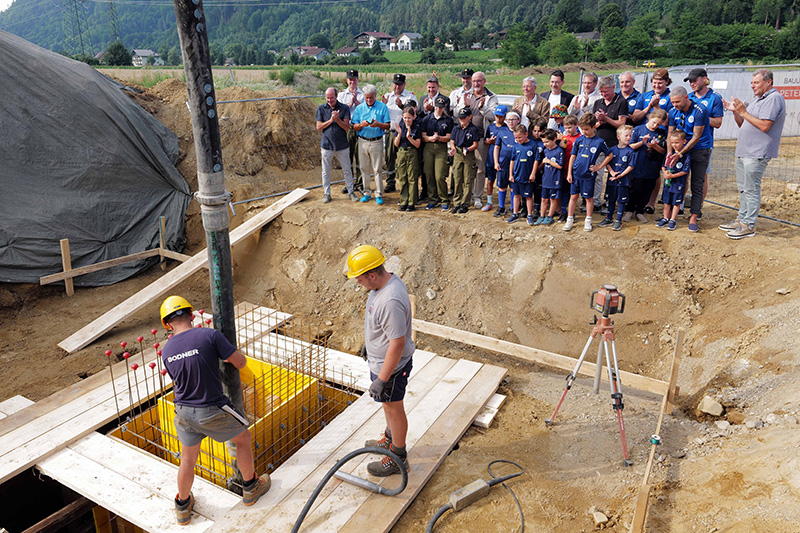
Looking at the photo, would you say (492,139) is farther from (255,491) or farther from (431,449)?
(255,491)

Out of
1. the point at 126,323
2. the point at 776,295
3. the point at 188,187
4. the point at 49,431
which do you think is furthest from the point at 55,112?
the point at 776,295

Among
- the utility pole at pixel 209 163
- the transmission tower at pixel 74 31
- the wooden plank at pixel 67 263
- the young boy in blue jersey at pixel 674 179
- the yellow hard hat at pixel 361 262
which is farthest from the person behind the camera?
the transmission tower at pixel 74 31

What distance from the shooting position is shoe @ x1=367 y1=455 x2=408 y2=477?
14.7 ft

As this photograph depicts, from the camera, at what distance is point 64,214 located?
9570 mm

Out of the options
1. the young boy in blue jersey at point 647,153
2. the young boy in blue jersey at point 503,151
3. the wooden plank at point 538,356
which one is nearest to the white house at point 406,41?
the young boy in blue jersey at point 503,151

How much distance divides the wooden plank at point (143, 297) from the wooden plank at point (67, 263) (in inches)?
50.1

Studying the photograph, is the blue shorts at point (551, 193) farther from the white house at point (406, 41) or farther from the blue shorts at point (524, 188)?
the white house at point (406, 41)

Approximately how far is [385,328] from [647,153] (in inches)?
223

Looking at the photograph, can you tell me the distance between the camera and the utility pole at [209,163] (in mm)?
3414

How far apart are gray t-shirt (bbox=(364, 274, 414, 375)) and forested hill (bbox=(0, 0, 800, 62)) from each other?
50536 mm

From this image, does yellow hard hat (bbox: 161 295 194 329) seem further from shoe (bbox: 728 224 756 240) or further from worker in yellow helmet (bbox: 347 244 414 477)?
Result: shoe (bbox: 728 224 756 240)

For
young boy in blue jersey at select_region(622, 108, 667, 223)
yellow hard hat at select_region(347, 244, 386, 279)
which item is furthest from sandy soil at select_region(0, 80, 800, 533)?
yellow hard hat at select_region(347, 244, 386, 279)

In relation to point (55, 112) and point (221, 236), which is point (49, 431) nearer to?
point (221, 236)

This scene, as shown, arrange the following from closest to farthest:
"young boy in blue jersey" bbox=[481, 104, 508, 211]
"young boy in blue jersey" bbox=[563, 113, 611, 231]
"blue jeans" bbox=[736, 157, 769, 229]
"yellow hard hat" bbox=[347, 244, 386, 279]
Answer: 1. "yellow hard hat" bbox=[347, 244, 386, 279]
2. "blue jeans" bbox=[736, 157, 769, 229]
3. "young boy in blue jersey" bbox=[563, 113, 611, 231]
4. "young boy in blue jersey" bbox=[481, 104, 508, 211]
